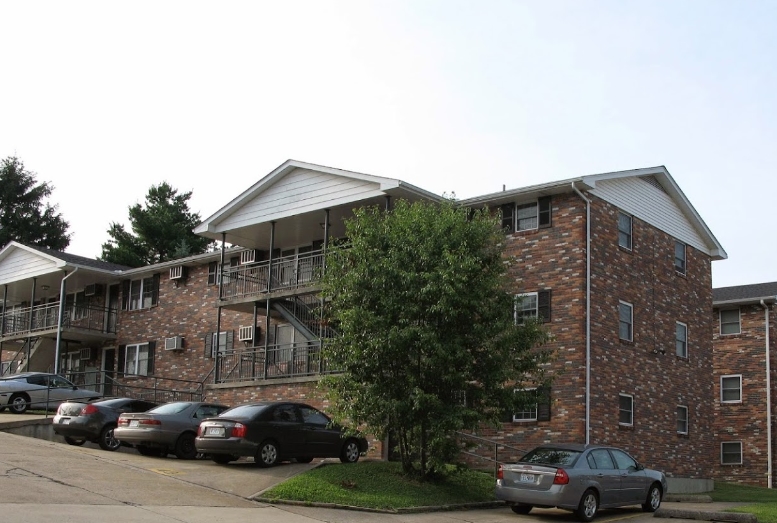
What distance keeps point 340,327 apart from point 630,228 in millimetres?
11419

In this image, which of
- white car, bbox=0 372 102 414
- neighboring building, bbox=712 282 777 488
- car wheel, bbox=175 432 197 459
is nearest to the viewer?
car wheel, bbox=175 432 197 459

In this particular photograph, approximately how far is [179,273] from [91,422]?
45.4 feet

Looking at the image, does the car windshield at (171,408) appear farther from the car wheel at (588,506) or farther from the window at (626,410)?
the window at (626,410)

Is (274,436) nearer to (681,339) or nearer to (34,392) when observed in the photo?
(34,392)

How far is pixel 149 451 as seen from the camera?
23000mm

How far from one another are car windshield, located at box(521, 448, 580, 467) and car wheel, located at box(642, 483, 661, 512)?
252cm

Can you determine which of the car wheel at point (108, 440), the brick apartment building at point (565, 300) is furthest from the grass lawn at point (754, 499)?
the car wheel at point (108, 440)

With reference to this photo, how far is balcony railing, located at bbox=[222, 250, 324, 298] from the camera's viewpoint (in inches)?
1128

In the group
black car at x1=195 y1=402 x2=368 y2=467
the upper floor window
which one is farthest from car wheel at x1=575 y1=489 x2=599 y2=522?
the upper floor window

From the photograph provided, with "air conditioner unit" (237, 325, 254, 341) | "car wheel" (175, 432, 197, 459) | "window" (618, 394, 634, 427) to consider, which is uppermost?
"air conditioner unit" (237, 325, 254, 341)

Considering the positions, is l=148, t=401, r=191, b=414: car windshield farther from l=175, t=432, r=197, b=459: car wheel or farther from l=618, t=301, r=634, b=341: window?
l=618, t=301, r=634, b=341: window

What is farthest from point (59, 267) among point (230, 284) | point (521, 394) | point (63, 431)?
point (521, 394)

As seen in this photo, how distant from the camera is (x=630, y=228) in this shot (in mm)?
27484

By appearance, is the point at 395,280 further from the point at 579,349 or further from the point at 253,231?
the point at 253,231
